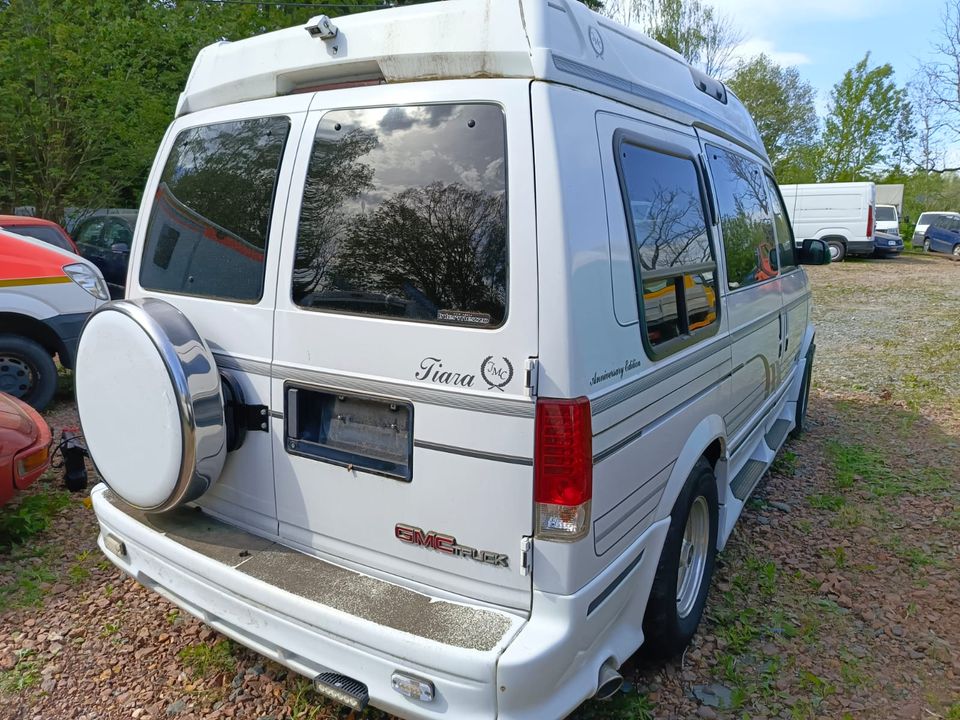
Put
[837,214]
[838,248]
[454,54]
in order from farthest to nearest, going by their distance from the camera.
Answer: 1. [838,248]
2. [837,214]
3. [454,54]

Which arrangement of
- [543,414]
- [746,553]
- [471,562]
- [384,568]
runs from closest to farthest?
[543,414]
[471,562]
[384,568]
[746,553]

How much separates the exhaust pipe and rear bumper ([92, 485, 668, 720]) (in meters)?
0.04

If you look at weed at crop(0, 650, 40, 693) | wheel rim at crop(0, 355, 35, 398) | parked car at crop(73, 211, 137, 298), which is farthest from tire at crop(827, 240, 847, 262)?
weed at crop(0, 650, 40, 693)

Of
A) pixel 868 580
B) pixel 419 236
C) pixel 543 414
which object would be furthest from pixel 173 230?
pixel 868 580

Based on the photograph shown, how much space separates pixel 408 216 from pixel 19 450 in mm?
2864

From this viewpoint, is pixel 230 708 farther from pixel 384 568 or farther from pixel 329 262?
pixel 329 262

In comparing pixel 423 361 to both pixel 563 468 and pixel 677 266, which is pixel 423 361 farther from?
pixel 677 266

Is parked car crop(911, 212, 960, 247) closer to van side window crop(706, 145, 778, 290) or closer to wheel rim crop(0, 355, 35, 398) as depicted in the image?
van side window crop(706, 145, 778, 290)

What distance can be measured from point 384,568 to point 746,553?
8.23ft

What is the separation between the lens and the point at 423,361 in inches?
87.0

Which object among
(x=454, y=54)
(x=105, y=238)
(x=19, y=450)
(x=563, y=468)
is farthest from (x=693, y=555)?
(x=105, y=238)

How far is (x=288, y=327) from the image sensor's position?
251 centimetres

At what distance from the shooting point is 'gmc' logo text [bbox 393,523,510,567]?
218cm

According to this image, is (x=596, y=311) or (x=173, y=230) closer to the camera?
(x=596, y=311)
